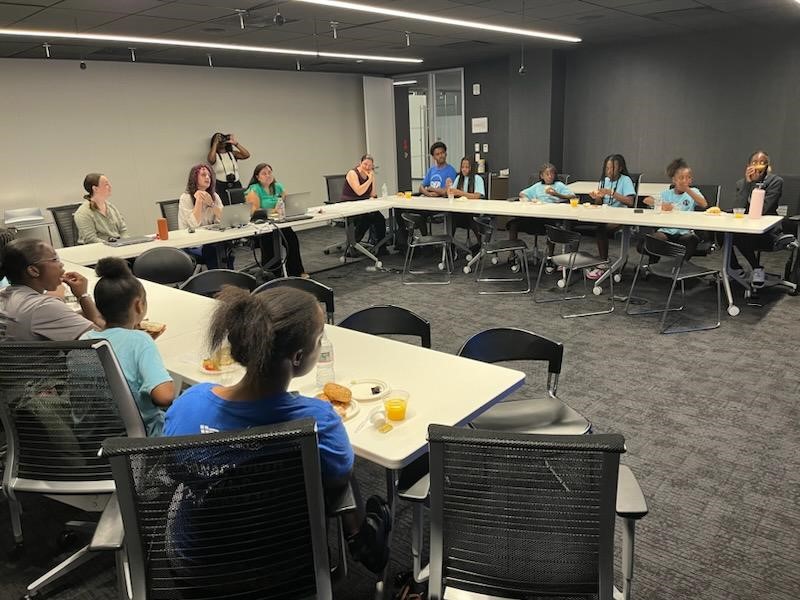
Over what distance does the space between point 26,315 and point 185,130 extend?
286 inches

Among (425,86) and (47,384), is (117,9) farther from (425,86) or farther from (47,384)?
(425,86)

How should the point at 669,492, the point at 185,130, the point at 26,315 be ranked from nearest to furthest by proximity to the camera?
the point at 26,315 < the point at 669,492 < the point at 185,130

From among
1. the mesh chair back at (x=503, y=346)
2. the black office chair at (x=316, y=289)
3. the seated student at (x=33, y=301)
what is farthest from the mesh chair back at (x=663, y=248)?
the seated student at (x=33, y=301)

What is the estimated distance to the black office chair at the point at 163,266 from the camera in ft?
14.3

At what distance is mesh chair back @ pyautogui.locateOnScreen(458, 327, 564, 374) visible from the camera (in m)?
2.53

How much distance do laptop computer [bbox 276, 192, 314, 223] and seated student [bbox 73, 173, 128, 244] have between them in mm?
1718

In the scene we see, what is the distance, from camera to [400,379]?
2299mm

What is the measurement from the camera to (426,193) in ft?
25.8

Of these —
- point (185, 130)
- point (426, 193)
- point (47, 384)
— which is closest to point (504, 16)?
point (426, 193)

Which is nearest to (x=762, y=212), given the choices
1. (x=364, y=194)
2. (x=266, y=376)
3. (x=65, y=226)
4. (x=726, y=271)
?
(x=726, y=271)

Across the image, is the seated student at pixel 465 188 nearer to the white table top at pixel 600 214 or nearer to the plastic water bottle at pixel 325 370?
the white table top at pixel 600 214

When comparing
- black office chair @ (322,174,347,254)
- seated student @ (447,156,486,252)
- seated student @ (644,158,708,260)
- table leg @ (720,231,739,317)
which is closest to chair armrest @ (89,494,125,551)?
table leg @ (720,231,739,317)

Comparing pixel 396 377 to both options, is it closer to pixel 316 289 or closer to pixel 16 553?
pixel 316 289

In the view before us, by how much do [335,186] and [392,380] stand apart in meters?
6.62
